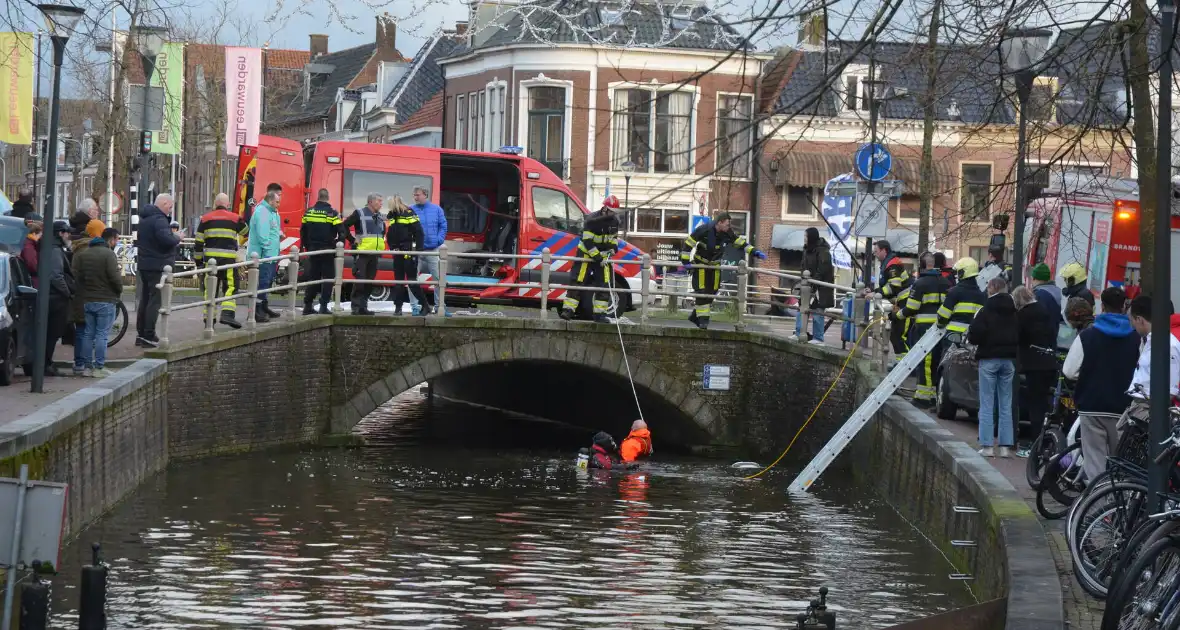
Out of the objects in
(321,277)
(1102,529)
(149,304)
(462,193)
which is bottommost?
(1102,529)

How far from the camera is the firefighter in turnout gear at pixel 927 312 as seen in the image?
1812cm

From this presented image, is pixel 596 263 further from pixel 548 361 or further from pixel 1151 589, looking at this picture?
pixel 1151 589

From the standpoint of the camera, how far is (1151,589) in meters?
8.04

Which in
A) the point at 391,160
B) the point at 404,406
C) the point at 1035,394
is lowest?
the point at 404,406

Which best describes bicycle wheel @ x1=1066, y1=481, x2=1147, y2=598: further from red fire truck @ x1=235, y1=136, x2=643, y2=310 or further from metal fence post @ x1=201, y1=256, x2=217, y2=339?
red fire truck @ x1=235, y1=136, x2=643, y2=310

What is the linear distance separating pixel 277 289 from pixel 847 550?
314 inches

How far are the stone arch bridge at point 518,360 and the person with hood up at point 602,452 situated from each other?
8.22ft

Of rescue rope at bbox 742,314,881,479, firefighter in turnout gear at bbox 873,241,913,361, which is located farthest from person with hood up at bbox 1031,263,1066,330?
firefighter in turnout gear at bbox 873,241,913,361

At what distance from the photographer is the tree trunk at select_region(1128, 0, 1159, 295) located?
35.9ft

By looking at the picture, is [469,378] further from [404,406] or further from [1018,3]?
[1018,3]

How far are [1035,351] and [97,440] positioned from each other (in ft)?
25.2

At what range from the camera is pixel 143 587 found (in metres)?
11.8

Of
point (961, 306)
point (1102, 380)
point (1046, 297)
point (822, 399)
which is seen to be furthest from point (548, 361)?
point (1102, 380)

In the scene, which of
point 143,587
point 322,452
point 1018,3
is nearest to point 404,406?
point 322,452
